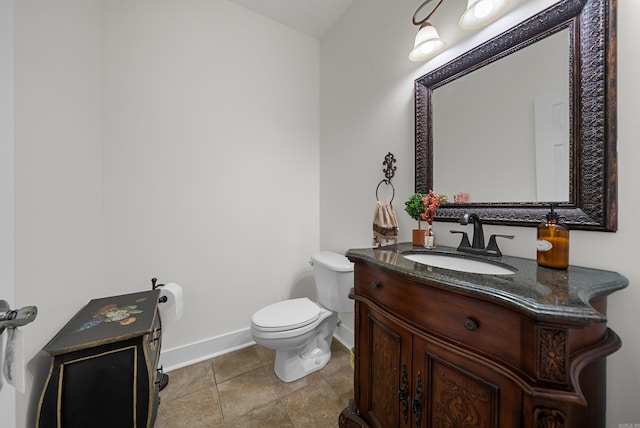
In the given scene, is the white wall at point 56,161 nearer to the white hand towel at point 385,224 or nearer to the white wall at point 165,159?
the white wall at point 165,159

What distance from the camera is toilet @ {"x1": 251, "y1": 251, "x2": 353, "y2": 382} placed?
146cm

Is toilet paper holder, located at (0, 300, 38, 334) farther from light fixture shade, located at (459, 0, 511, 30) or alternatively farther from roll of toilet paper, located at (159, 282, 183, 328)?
light fixture shade, located at (459, 0, 511, 30)

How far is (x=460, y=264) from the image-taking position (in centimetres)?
104

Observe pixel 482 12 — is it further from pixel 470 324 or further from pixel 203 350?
pixel 203 350

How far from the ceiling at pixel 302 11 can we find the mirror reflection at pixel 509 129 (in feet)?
4.30

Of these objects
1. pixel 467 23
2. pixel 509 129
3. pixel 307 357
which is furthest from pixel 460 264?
pixel 307 357

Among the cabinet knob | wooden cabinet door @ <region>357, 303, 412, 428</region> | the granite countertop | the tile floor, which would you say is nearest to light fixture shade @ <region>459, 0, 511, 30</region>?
the granite countertop

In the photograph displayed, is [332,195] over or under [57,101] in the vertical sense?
under

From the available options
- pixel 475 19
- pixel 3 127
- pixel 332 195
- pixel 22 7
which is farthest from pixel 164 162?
pixel 475 19

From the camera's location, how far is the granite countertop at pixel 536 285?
1.59 ft

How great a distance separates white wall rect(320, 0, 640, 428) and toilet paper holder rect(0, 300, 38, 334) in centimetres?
156

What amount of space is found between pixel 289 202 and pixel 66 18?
164cm

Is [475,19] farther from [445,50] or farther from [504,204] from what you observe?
[504,204]

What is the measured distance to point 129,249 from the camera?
5.18ft
